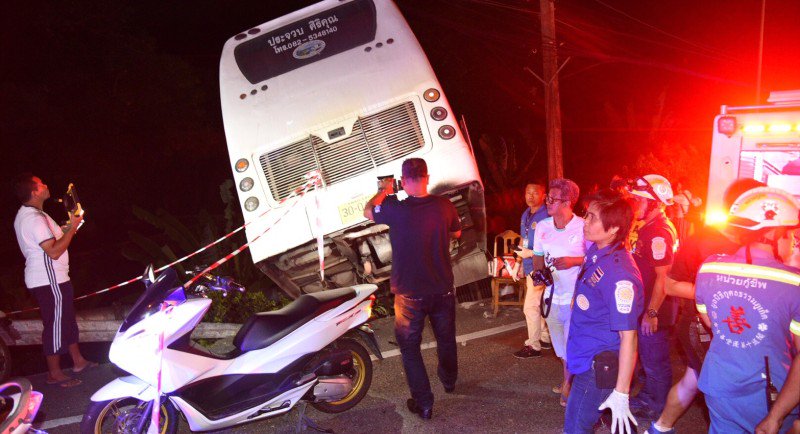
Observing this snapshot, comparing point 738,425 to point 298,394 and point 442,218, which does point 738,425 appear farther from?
point 298,394

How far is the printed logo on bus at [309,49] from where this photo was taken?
7.05 meters

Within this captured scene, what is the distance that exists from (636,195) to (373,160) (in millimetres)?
3091

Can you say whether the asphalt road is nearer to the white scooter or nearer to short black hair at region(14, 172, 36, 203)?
the white scooter

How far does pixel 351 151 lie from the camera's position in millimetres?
6699

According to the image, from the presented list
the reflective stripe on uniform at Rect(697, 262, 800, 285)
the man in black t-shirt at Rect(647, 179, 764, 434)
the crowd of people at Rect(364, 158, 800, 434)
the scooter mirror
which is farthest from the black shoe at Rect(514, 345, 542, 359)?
the scooter mirror

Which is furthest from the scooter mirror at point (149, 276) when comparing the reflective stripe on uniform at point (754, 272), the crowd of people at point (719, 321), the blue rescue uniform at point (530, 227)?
the reflective stripe on uniform at point (754, 272)

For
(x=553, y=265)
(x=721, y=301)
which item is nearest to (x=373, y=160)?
(x=553, y=265)

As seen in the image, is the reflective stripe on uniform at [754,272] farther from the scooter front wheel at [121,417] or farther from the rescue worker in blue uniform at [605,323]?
the scooter front wheel at [121,417]

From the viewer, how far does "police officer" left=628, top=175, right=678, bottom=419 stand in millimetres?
4098

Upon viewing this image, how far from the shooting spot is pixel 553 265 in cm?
450

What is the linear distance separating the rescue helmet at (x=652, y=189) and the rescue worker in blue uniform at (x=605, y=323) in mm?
1286

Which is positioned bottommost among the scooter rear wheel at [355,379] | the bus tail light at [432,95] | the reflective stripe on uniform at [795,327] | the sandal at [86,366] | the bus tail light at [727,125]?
the sandal at [86,366]

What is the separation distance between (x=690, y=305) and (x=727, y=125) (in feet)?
5.14

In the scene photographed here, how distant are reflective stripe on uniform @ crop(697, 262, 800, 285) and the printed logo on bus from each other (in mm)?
5377
